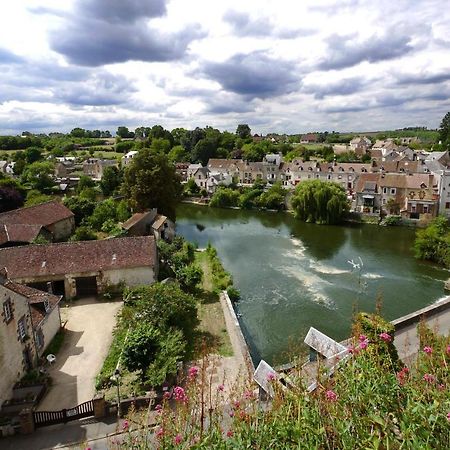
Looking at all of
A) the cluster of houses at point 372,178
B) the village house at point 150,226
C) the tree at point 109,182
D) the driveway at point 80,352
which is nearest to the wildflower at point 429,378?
the driveway at point 80,352

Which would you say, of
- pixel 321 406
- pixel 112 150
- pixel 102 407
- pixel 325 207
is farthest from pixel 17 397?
pixel 112 150

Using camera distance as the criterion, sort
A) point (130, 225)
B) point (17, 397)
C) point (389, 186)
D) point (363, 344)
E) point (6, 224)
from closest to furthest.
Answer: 1. point (363, 344)
2. point (17, 397)
3. point (6, 224)
4. point (130, 225)
5. point (389, 186)

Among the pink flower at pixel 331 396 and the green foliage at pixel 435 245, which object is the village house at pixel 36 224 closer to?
the pink flower at pixel 331 396

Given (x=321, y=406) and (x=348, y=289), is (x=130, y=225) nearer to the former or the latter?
(x=348, y=289)

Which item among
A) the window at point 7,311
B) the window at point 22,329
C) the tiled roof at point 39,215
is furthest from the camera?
the tiled roof at point 39,215

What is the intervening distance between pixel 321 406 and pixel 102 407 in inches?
399

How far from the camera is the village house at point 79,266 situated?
23142mm

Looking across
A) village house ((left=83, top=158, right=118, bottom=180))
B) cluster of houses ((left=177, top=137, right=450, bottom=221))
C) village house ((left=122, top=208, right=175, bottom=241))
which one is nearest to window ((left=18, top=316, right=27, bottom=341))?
village house ((left=122, top=208, right=175, bottom=241))

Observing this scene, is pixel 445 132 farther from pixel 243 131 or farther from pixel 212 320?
pixel 212 320

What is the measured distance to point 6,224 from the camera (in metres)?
31.9

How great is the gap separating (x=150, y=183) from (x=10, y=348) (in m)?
27.4

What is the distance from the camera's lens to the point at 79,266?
77.5 ft

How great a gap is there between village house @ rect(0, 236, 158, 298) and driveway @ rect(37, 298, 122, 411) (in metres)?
1.32

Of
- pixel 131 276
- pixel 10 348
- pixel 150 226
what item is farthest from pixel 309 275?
pixel 10 348
